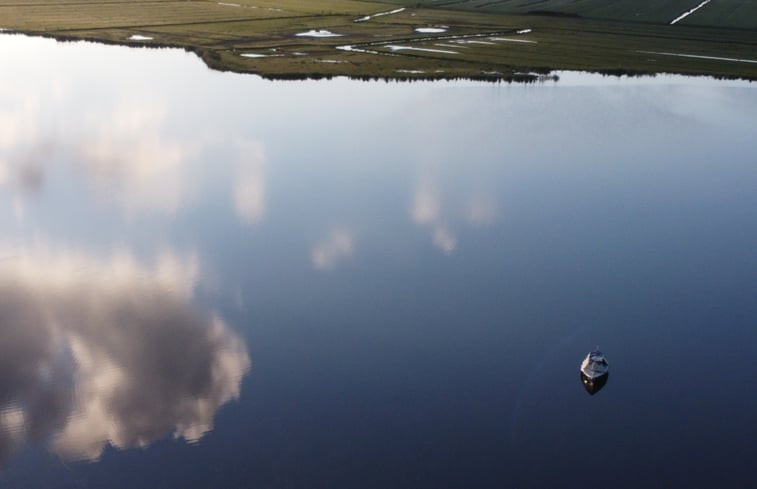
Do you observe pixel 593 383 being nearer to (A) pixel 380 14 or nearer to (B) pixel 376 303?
(B) pixel 376 303

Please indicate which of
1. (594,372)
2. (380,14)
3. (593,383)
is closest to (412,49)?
(380,14)

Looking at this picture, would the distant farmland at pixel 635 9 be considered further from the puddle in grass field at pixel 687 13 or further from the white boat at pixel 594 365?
the white boat at pixel 594 365

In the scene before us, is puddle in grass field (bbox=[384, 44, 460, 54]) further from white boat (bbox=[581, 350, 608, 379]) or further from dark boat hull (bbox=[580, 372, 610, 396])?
dark boat hull (bbox=[580, 372, 610, 396])

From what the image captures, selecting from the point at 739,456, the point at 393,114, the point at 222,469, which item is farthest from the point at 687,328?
the point at 393,114

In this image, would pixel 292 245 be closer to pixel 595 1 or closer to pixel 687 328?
pixel 687 328

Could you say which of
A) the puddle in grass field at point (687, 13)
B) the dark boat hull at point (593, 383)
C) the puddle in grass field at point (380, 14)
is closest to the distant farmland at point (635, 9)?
the puddle in grass field at point (687, 13)

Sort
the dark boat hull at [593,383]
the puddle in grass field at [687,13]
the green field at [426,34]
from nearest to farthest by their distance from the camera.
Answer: the dark boat hull at [593,383] → the green field at [426,34] → the puddle in grass field at [687,13]
